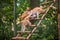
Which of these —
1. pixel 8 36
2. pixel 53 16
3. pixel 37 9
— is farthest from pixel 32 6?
pixel 8 36

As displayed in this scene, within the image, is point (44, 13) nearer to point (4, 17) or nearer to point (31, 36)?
point (31, 36)

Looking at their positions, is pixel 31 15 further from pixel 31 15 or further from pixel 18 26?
pixel 18 26

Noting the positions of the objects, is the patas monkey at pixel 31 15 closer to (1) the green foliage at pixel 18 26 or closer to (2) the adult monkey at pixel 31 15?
(2) the adult monkey at pixel 31 15

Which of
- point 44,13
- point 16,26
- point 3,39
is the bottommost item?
point 3,39

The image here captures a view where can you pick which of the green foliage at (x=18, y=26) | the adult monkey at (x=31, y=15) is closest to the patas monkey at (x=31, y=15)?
the adult monkey at (x=31, y=15)

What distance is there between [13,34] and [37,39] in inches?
18.3

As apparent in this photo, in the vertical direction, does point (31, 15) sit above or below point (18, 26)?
above

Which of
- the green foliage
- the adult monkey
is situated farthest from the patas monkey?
the green foliage

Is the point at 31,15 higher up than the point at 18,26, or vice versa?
the point at 31,15

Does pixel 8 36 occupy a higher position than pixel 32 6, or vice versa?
pixel 32 6

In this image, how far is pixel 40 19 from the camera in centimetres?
326

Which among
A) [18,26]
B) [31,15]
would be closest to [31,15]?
[31,15]

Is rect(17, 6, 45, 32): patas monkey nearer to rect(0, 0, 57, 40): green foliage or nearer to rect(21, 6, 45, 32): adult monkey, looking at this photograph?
rect(21, 6, 45, 32): adult monkey

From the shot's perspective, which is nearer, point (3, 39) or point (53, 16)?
point (53, 16)
